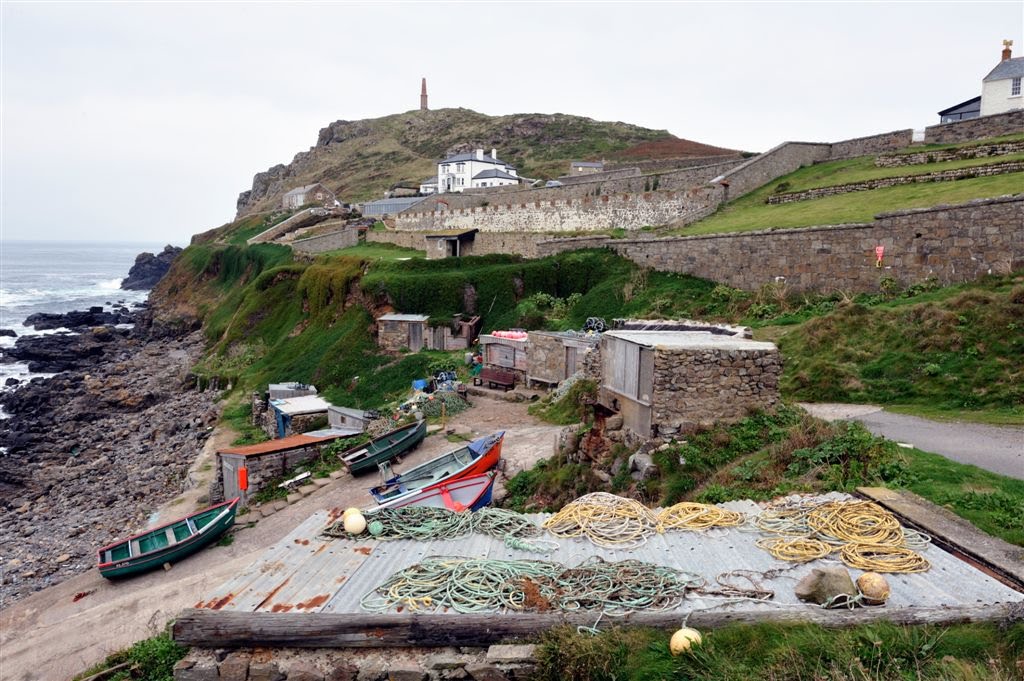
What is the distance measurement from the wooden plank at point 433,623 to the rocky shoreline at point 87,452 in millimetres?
13802

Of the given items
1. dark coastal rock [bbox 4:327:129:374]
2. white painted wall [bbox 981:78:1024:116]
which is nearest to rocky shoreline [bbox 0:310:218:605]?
dark coastal rock [bbox 4:327:129:374]

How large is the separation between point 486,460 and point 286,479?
689cm

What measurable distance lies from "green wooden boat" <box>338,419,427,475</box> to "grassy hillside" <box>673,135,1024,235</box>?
1366 centimetres

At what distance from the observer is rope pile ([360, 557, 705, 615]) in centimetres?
579

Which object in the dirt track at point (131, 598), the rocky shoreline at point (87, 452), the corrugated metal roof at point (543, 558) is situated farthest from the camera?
the rocky shoreline at point (87, 452)

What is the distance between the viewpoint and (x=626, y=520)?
7539 millimetres

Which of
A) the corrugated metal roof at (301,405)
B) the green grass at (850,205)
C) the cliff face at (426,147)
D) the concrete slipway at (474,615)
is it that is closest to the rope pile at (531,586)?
the concrete slipway at (474,615)

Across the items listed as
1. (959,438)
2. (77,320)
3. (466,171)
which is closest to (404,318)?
(959,438)

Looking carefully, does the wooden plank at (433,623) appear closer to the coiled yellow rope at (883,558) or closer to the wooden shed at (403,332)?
the coiled yellow rope at (883,558)

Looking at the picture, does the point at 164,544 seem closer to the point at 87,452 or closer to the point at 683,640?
the point at 683,640

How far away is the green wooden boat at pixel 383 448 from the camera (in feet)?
55.8

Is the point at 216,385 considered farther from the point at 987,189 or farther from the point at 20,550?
the point at 987,189

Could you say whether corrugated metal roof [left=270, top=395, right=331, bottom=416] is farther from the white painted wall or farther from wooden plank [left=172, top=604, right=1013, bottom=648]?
the white painted wall

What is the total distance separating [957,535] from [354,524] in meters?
6.40
